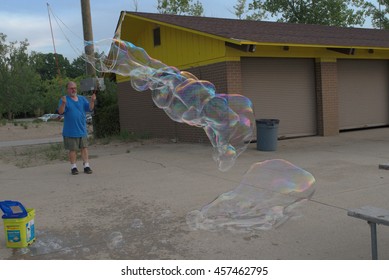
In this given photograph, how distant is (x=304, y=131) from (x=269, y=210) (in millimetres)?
9810

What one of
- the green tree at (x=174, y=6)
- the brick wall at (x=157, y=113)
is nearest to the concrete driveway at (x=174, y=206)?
the brick wall at (x=157, y=113)

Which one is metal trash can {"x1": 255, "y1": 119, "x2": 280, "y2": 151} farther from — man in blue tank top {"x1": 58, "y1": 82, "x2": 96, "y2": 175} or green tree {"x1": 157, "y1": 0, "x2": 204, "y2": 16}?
green tree {"x1": 157, "y1": 0, "x2": 204, "y2": 16}

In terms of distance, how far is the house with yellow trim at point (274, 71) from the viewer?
42.5 ft

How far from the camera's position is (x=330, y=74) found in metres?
14.9

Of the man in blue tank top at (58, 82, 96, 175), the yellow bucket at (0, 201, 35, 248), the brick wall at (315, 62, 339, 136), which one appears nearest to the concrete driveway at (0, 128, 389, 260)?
the yellow bucket at (0, 201, 35, 248)

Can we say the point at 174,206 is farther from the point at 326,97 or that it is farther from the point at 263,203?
the point at 326,97

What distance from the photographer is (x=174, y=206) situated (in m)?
6.22

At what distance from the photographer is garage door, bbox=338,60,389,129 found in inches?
628

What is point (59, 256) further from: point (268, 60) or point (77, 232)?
point (268, 60)

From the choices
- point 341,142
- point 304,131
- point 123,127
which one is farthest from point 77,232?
point 123,127

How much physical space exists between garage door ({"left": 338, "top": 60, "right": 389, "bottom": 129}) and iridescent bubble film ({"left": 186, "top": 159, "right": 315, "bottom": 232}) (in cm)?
1068

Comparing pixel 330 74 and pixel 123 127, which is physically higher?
pixel 330 74

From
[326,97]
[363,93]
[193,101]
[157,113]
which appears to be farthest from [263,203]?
[363,93]

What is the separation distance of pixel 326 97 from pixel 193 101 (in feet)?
30.2
